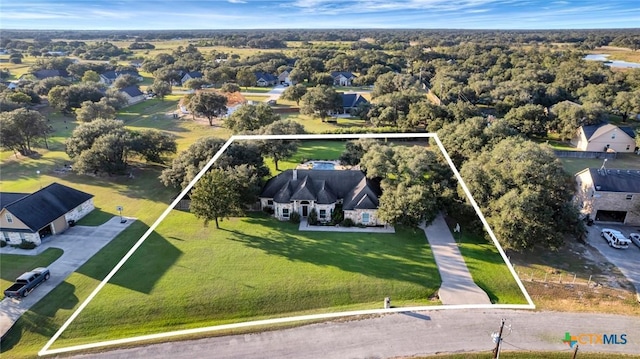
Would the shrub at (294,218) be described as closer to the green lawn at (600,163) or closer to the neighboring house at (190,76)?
the green lawn at (600,163)

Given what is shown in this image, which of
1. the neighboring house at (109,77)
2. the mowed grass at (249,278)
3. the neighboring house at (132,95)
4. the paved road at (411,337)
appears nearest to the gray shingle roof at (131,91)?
the neighboring house at (132,95)

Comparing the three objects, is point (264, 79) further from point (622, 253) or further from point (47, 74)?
point (622, 253)

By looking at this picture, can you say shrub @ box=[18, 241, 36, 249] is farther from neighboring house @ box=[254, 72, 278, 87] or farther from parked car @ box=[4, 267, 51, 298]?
neighboring house @ box=[254, 72, 278, 87]

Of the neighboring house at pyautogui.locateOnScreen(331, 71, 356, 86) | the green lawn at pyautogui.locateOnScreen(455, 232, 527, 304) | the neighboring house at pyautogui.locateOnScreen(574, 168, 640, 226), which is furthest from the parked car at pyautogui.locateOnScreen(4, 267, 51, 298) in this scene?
the neighboring house at pyautogui.locateOnScreen(331, 71, 356, 86)

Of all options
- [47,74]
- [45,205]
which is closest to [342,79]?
[47,74]

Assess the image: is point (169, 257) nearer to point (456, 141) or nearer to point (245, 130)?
point (245, 130)

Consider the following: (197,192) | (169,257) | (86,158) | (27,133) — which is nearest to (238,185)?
(197,192)
